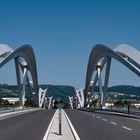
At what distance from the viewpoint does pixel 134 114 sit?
43.8 m

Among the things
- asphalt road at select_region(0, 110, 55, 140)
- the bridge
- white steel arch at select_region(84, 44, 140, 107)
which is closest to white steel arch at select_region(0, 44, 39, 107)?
the bridge

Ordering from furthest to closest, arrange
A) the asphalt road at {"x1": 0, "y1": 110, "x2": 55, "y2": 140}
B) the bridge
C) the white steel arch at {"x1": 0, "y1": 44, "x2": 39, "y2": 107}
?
1. the white steel arch at {"x1": 0, "y1": 44, "x2": 39, "y2": 107}
2. the bridge
3. the asphalt road at {"x1": 0, "y1": 110, "x2": 55, "y2": 140}

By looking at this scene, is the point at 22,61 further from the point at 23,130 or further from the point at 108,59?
the point at 23,130

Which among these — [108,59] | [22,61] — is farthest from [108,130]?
[22,61]

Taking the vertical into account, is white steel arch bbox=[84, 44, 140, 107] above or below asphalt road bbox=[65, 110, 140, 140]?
above

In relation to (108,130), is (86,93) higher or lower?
higher

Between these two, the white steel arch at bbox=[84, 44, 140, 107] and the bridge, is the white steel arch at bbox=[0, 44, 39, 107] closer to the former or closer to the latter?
the bridge

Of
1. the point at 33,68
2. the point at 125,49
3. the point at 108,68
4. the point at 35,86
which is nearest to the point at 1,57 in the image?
the point at 125,49

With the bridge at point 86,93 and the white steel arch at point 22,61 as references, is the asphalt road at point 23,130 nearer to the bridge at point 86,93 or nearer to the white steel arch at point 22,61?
the bridge at point 86,93

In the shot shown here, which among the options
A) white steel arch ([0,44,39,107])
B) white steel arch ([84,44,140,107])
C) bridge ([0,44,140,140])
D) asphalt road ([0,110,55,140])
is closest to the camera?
asphalt road ([0,110,55,140])

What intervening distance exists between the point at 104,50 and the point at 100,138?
57.4 meters

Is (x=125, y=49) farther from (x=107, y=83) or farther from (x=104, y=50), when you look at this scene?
(x=107, y=83)

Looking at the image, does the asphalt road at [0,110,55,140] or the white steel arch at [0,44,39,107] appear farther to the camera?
the white steel arch at [0,44,39,107]

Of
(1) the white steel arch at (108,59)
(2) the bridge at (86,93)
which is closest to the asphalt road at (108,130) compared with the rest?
(2) the bridge at (86,93)
